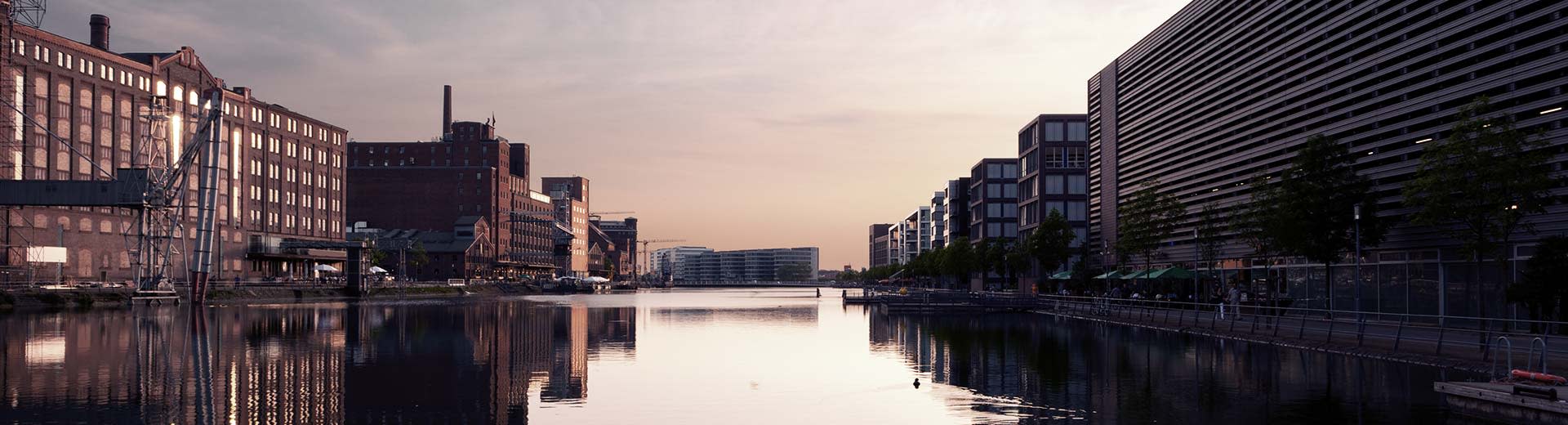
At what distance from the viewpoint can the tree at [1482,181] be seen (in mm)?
39031

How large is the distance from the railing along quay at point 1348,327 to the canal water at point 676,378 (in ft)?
6.07

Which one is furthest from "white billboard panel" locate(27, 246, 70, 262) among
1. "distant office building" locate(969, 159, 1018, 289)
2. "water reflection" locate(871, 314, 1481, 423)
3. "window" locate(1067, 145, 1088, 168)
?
"distant office building" locate(969, 159, 1018, 289)

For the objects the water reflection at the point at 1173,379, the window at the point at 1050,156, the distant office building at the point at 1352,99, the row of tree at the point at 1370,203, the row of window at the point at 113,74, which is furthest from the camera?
the window at the point at 1050,156

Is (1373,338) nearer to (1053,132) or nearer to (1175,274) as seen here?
(1175,274)

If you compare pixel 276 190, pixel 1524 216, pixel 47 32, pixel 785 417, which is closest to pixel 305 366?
pixel 785 417

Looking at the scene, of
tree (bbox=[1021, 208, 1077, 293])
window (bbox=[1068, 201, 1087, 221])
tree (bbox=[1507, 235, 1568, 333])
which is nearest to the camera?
tree (bbox=[1507, 235, 1568, 333])

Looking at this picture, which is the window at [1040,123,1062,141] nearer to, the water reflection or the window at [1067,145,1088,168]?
the window at [1067,145,1088,168]

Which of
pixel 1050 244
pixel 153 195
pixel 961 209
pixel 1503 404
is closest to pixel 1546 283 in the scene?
pixel 1503 404

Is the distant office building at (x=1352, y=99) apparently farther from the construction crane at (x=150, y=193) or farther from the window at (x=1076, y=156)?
the construction crane at (x=150, y=193)

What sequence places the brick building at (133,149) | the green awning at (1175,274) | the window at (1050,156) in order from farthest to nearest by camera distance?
the window at (1050,156)
the brick building at (133,149)
the green awning at (1175,274)

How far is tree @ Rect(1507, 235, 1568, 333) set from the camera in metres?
38.2

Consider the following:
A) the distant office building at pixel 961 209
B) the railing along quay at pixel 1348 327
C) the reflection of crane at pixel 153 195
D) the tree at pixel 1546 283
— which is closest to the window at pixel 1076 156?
the railing along quay at pixel 1348 327

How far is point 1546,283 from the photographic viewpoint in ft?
126

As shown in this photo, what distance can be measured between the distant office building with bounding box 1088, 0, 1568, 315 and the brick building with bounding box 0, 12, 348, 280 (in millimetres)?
76909
